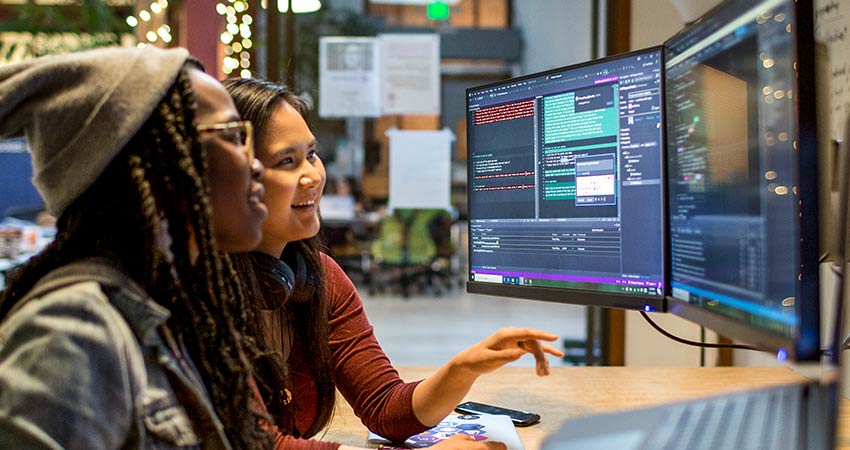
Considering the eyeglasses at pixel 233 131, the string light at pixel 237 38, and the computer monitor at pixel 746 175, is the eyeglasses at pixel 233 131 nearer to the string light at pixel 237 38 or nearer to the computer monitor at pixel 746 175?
the computer monitor at pixel 746 175

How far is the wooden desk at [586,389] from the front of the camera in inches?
51.0

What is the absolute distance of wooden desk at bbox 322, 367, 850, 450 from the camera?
130 cm

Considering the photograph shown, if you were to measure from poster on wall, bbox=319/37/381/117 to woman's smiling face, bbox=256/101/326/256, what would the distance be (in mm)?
1342

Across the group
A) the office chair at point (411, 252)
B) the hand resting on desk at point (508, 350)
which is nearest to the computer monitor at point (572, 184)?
the hand resting on desk at point (508, 350)

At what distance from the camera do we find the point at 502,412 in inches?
50.8

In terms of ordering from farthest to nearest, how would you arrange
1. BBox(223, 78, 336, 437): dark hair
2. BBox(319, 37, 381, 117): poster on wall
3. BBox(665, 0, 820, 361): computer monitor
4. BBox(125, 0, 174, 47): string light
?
BBox(125, 0, 174, 47): string light, BBox(319, 37, 381, 117): poster on wall, BBox(223, 78, 336, 437): dark hair, BBox(665, 0, 820, 361): computer monitor

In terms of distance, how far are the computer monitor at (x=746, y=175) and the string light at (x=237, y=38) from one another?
1.63 metres

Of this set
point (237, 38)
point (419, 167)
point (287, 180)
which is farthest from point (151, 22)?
point (287, 180)

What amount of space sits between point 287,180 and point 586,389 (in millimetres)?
662

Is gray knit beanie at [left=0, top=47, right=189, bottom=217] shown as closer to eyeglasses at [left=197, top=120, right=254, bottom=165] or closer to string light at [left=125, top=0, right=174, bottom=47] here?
eyeglasses at [left=197, top=120, right=254, bottom=165]

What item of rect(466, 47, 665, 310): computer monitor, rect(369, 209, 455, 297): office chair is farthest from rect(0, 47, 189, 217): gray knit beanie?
rect(369, 209, 455, 297): office chair

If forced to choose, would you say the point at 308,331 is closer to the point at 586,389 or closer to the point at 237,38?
the point at 586,389

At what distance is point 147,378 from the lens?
0.73 metres

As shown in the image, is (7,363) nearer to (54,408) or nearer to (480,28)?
(54,408)
